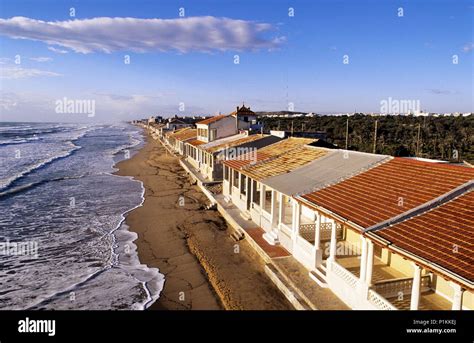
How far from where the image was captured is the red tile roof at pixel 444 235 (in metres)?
6.38

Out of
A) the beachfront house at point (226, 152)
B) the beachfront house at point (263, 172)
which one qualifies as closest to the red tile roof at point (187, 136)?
the beachfront house at point (226, 152)

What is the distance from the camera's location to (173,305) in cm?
1080

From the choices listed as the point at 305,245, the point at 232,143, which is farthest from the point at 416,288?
the point at 232,143

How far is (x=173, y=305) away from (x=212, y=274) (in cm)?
222

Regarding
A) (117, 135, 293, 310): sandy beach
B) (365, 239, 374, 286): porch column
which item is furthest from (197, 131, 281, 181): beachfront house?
(365, 239, 374, 286): porch column

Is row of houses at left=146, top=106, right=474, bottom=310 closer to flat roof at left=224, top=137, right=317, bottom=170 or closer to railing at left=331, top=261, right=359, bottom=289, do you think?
railing at left=331, top=261, right=359, bottom=289

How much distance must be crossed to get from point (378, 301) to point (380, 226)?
172cm

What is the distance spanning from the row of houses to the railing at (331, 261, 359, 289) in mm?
27

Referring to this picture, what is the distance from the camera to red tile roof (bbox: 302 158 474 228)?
9070mm
